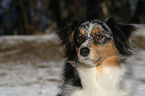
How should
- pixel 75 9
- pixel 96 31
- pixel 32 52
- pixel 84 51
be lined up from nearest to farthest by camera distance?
pixel 84 51 < pixel 96 31 < pixel 32 52 < pixel 75 9

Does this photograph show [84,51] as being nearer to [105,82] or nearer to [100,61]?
[100,61]

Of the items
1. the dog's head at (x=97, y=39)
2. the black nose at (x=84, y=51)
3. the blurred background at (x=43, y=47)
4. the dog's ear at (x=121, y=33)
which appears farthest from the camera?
the blurred background at (x=43, y=47)

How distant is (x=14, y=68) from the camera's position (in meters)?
10.3

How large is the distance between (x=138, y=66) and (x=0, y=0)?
67.9ft

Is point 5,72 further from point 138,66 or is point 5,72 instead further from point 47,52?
point 138,66

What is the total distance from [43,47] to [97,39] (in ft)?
39.3

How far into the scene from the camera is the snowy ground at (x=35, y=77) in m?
6.23

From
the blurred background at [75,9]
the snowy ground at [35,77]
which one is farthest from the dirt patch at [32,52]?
the blurred background at [75,9]

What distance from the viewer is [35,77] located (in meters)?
8.36

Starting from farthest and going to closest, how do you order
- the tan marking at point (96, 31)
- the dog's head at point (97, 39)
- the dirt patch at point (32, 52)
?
1. the dirt patch at point (32, 52)
2. the tan marking at point (96, 31)
3. the dog's head at point (97, 39)

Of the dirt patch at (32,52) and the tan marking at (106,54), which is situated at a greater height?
the tan marking at (106,54)

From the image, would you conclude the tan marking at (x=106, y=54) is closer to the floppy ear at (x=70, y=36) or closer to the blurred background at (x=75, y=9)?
the floppy ear at (x=70, y=36)

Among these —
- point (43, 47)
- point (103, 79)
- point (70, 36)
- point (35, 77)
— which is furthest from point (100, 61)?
point (43, 47)

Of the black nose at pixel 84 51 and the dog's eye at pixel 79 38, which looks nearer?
the black nose at pixel 84 51
